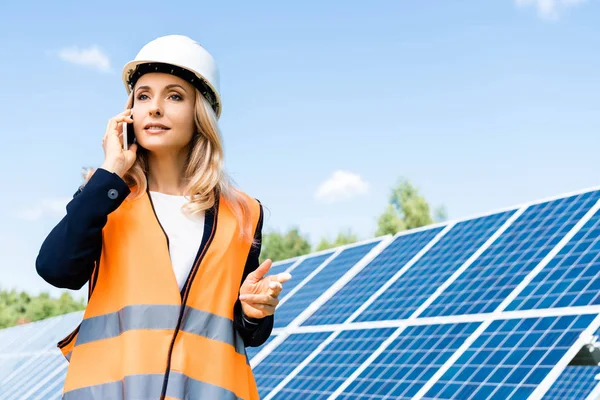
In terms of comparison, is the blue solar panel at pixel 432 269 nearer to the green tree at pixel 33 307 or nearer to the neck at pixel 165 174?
the neck at pixel 165 174

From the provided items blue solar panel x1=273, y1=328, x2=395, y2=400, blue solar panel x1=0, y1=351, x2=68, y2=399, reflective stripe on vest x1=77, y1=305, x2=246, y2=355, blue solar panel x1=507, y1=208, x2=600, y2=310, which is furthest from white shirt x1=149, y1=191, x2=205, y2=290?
blue solar panel x1=0, y1=351, x2=68, y2=399

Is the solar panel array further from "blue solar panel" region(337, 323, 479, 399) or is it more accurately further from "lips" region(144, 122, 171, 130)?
"lips" region(144, 122, 171, 130)

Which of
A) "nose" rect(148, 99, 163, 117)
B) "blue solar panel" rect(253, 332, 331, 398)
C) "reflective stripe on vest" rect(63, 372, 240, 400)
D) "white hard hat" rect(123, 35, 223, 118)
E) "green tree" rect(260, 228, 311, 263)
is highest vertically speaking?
"green tree" rect(260, 228, 311, 263)

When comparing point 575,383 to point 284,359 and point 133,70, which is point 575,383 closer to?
point 284,359

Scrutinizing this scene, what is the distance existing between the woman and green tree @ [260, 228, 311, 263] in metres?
44.9

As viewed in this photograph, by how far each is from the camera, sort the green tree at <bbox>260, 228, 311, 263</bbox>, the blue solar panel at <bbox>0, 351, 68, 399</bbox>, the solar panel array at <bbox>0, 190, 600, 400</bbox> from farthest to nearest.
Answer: the green tree at <bbox>260, 228, 311, 263</bbox> < the blue solar panel at <bbox>0, 351, 68, 399</bbox> < the solar panel array at <bbox>0, 190, 600, 400</bbox>

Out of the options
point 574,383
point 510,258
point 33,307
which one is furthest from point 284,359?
point 33,307

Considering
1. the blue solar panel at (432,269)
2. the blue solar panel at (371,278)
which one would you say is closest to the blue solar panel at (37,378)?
the blue solar panel at (371,278)

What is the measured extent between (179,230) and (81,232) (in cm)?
38

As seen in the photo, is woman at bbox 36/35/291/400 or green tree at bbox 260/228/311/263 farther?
green tree at bbox 260/228/311/263

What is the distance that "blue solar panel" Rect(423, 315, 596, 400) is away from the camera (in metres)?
6.14

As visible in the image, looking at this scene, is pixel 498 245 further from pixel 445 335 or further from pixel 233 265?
pixel 233 265

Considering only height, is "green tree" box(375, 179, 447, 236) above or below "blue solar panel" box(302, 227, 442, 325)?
above

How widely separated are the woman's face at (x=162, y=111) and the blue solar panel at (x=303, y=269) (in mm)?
8351
